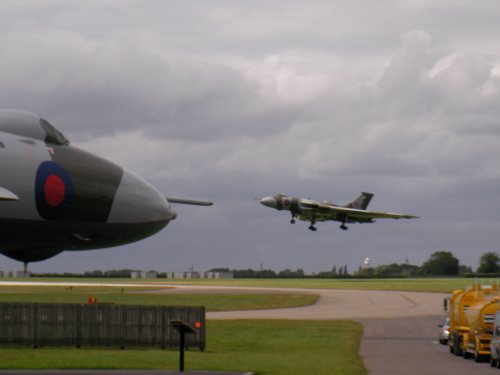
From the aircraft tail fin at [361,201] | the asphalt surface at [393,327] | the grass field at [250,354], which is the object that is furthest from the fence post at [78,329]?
the aircraft tail fin at [361,201]

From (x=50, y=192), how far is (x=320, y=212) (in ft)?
398

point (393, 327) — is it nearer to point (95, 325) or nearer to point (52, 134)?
point (95, 325)

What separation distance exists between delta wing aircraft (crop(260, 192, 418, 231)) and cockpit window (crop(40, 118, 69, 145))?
4431 inches

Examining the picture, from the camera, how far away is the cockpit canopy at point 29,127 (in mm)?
9844

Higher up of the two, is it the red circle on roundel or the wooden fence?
the red circle on roundel

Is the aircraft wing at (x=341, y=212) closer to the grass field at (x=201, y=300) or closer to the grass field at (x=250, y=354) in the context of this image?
the grass field at (x=201, y=300)

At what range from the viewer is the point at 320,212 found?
13050 cm

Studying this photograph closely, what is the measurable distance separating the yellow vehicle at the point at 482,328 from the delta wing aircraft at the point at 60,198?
29490mm

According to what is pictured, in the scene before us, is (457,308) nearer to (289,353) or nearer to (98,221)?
(289,353)

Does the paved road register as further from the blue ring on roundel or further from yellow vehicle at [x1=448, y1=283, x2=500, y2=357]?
the blue ring on roundel

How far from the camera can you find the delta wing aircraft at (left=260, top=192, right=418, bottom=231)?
12525 centimetres

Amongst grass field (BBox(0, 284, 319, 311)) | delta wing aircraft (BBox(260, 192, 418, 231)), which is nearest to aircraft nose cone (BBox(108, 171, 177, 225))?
grass field (BBox(0, 284, 319, 311))

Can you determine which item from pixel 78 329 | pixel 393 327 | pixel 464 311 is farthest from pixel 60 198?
pixel 393 327

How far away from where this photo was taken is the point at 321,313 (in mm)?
71125
